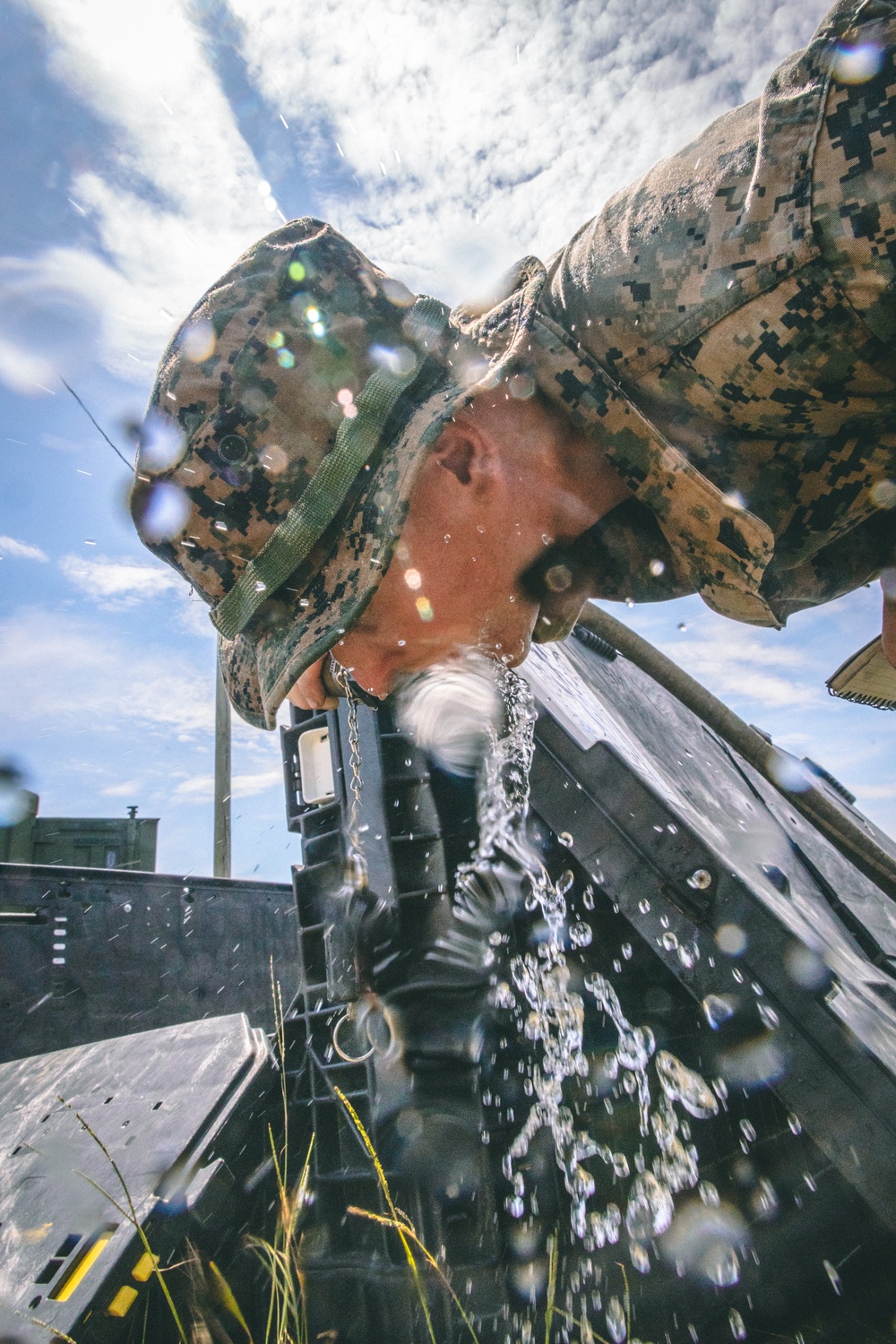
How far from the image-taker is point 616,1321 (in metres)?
1.84

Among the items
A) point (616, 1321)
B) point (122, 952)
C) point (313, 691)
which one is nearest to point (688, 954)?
point (616, 1321)

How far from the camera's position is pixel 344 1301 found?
6.72 feet

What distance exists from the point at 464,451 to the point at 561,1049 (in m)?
1.66

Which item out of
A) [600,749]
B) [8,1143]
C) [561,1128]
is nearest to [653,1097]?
[561,1128]

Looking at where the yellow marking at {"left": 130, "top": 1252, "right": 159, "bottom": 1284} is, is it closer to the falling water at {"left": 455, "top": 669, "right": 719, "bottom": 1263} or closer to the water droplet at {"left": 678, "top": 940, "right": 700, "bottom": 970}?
the falling water at {"left": 455, "top": 669, "right": 719, "bottom": 1263}

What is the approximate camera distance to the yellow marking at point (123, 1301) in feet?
5.09

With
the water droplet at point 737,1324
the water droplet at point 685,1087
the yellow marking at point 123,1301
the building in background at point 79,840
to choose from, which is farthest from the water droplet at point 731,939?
the building in background at point 79,840

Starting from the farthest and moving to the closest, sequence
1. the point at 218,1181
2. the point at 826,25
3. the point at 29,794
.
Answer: the point at 29,794
the point at 218,1181
the point at 826,25

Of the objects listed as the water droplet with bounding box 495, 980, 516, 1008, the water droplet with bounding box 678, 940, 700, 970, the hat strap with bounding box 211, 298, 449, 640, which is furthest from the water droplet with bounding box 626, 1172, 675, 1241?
the hat strap with bounding box 211, 298, 449, 640

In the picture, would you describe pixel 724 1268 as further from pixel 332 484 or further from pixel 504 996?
pixel 332 484

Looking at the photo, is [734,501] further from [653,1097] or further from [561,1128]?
[561,1128]

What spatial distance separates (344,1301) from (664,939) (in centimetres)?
137

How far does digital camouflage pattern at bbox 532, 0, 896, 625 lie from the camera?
1.08 m

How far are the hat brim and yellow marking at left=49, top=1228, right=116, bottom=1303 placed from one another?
121 centimetres
